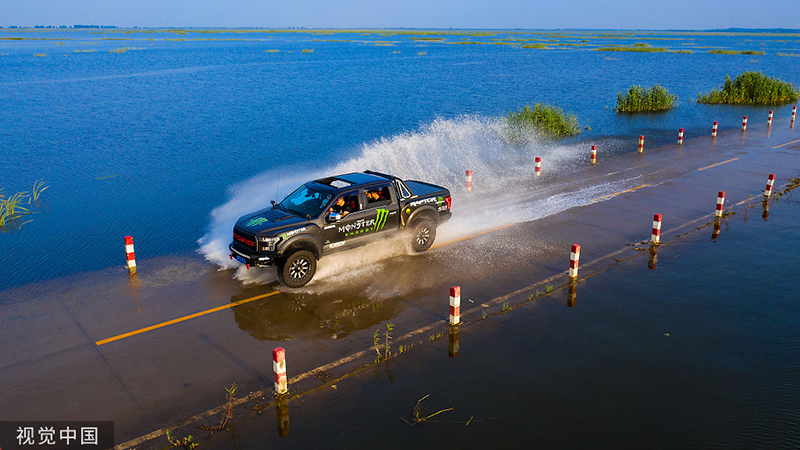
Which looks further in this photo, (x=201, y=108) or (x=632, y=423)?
(x=201, y=108)

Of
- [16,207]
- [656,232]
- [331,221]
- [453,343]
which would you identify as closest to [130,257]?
[331,221]

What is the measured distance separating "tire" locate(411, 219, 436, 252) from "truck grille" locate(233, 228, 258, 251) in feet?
13.6

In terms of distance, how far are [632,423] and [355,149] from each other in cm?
2433

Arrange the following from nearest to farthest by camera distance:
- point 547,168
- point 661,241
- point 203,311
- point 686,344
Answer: point 686,344 < point 203,311 < point 661,241 < point 547,168

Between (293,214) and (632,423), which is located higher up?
(293,214)

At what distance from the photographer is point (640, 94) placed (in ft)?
140

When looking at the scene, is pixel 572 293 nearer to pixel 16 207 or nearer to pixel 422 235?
pixel 422 235

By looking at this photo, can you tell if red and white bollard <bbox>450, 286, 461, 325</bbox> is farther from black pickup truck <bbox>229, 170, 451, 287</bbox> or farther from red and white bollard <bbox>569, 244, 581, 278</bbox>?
black pickup truck <bbox>229, 170, 451, 287</bbox>

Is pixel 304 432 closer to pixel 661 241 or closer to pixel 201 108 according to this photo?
pixel 661 241

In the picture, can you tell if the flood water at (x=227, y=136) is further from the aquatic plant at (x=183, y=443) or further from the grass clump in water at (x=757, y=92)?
the aquatic plant at (x=183, y=443)

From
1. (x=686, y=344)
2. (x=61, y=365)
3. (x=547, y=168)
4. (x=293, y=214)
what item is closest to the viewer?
(x=61, y=365)

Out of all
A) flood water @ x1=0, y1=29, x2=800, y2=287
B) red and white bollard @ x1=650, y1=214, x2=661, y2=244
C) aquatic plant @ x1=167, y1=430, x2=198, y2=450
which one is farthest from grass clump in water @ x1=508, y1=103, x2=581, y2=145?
aquatic plant @ x1=167, y1=430, x2=198, y2=450

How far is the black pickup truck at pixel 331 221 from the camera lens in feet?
39.8

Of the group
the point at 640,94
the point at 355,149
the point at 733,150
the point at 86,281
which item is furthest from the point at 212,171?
the point at 640,94
